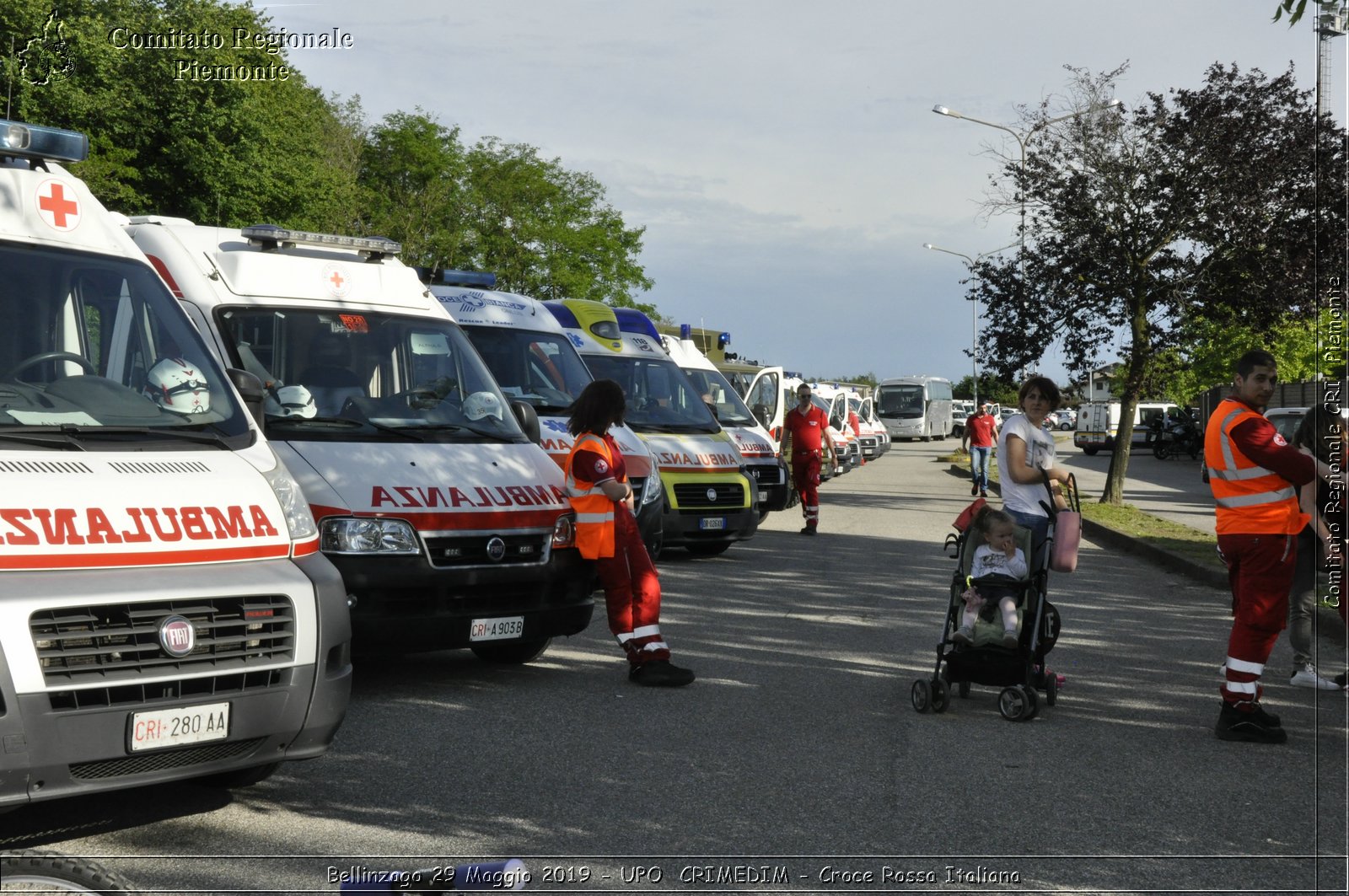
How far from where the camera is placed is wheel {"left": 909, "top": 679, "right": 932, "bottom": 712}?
25.3 ft

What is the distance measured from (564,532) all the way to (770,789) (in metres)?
2.61

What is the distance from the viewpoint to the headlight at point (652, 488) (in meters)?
12.0

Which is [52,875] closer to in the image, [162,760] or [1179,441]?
[162,760]

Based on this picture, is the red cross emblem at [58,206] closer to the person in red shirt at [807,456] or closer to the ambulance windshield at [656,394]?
the ambulance windshield at [656,394]

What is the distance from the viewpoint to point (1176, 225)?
72.6ft

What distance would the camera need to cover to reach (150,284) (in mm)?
6219

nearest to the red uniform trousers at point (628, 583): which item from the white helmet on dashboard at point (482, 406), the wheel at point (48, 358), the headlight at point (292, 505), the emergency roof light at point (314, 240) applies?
the white helmet on dashboard at point (482, 406)

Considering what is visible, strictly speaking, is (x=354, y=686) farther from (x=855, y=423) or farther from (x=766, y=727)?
(x=855, y=423)

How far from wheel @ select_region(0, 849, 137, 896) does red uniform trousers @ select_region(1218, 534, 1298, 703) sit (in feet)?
18.5

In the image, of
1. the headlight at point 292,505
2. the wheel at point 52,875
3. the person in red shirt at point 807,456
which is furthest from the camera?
the person in red shirt at point 807,456

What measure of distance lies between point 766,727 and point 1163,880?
2585 millimetres

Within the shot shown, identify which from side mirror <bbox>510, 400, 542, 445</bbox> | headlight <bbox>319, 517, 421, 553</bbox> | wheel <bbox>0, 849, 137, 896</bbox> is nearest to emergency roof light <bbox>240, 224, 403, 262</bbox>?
side mirror <bbox>510, 400, 542, 445</bbox>

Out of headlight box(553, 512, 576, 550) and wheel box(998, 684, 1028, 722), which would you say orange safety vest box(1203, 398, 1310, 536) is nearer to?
wheel box(998, 684, 1028, 722)

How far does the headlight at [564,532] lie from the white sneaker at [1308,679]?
4.46 metres
